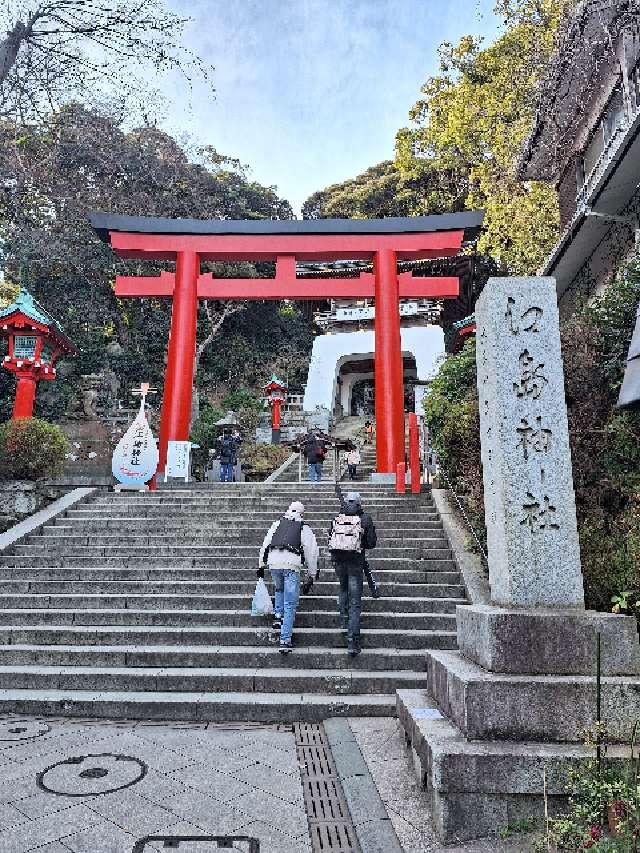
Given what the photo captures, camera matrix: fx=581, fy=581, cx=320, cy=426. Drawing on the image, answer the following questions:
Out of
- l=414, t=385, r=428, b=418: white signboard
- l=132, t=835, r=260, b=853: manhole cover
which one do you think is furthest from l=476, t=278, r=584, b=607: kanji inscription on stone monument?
l=414, t=385, r=428, b=418: white signboard

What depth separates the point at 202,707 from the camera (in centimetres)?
474

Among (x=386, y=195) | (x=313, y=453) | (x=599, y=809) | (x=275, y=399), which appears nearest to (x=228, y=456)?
(x=313, y=453)

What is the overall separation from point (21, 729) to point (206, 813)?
2.15 m

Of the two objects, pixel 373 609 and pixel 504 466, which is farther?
pixel 373 609

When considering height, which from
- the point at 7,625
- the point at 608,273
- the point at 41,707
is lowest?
the point at 41,707

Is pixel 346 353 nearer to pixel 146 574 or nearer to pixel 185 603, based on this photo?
pixel 146 574

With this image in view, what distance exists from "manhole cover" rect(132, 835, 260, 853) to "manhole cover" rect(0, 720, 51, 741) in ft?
6.49

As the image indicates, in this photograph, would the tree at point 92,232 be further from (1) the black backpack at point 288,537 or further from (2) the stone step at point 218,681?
(1) the black backpack at point 288,537

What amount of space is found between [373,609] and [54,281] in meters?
21.9

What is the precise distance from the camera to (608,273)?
33.3 feet

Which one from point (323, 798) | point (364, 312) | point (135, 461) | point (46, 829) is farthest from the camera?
point (364, 312)

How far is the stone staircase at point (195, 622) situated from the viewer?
4922 mm

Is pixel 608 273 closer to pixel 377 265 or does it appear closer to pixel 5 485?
pixel 377 265

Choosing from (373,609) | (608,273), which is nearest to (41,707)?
(373,609)
